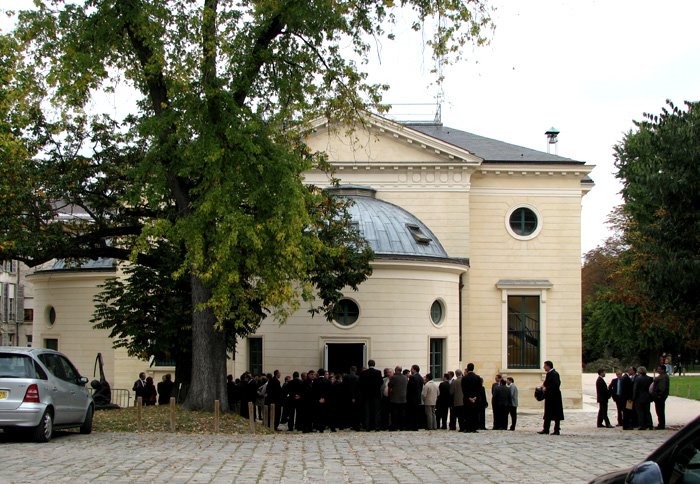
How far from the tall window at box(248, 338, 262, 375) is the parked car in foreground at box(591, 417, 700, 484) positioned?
28.8 m

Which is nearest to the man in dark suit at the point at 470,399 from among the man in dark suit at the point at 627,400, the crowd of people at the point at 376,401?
the crowd of people at the point at 376,401

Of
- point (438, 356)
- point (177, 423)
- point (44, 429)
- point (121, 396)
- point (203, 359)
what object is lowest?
point (121, 396)

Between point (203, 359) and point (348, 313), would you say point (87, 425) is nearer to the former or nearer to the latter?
point (203, 359)

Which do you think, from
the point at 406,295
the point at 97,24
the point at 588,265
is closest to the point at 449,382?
the point at 406,295

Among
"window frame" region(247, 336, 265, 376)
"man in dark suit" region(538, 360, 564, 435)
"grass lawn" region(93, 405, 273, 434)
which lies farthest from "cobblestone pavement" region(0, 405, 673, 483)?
"window frame" region(247, 336, 265, 376)

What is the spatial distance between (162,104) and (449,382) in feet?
34.2

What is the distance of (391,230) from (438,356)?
4871 mm

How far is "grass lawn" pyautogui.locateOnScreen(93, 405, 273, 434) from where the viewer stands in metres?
19.5

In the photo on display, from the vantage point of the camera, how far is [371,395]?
2386 cm

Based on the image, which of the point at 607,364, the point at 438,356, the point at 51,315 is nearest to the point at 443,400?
the point at 438,356

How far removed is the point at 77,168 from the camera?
23844 millimetres

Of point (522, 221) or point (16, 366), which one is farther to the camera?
point (522, 221)

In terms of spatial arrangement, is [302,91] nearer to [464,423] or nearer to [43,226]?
[43,226]

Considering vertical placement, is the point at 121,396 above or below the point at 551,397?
below
